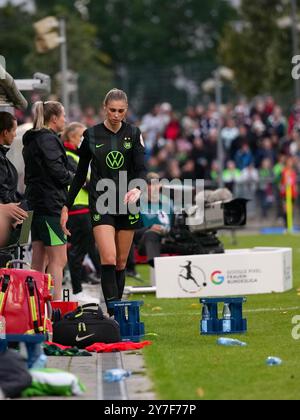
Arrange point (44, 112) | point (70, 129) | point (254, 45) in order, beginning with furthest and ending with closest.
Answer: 1. point (254, 45)
2. point (70, 129)
3. point (44, 112)

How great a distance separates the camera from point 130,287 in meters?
18.3

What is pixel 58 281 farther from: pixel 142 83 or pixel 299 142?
pixel 142 83

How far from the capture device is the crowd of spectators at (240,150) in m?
37.2

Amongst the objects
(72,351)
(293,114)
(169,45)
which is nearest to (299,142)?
(293,114)

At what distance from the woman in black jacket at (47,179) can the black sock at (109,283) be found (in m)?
1.05

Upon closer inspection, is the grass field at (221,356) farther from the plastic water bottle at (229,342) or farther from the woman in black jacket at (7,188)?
the woman in black jacket at (7,188)

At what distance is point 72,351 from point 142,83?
36.5m

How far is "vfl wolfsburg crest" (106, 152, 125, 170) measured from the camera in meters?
13.2

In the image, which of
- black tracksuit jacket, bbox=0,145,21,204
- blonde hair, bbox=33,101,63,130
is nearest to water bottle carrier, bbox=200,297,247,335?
black tracksuit jacket, bbox=0,145,21,204

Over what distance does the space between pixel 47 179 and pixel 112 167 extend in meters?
1.26

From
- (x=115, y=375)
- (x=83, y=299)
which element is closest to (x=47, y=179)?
(x=83, y=299)

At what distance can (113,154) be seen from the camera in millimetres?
13234

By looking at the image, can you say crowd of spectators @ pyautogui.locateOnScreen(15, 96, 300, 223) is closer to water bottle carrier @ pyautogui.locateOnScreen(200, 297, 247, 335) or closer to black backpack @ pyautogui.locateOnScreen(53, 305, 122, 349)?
water bottle carrier @ pyautogui.locateOnScreen(200, 297, 247, 335)

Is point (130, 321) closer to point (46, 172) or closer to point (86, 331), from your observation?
point (86, 331)
